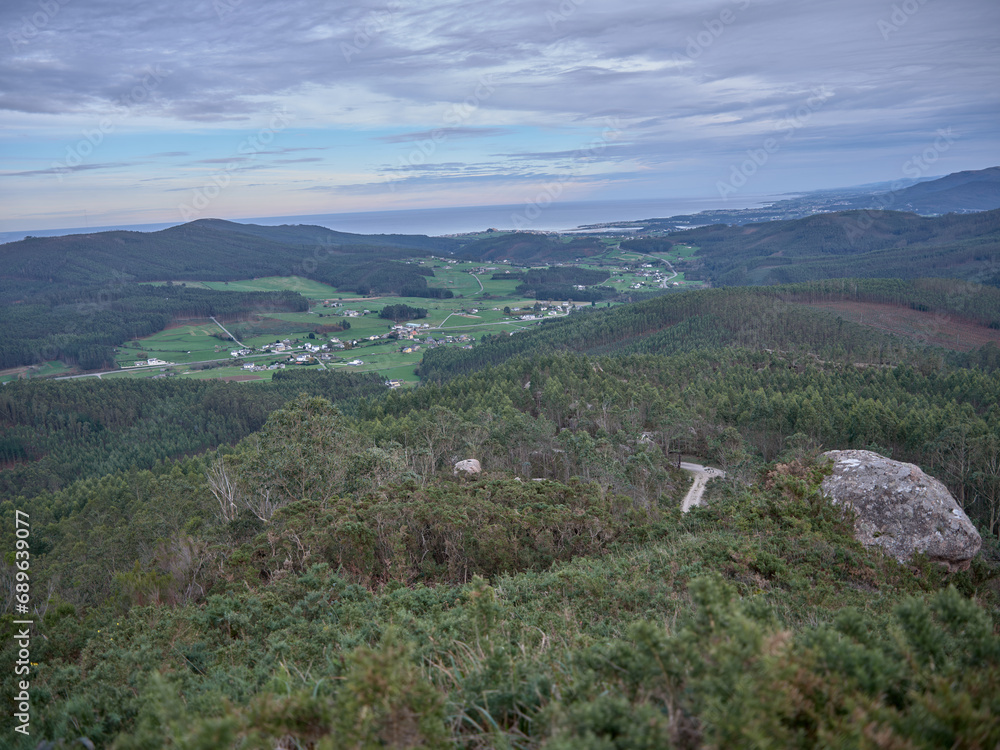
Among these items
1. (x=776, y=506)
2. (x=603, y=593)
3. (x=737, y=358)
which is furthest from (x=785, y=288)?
(x=603, y=593)

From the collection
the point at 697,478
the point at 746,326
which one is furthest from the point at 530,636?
the point at 746,326

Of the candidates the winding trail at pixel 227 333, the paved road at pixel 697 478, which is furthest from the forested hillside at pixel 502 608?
the winding trail at pixel 227 333

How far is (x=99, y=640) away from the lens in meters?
11.4

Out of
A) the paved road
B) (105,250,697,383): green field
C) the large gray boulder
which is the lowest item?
the paved road

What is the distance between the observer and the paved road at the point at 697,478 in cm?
3403

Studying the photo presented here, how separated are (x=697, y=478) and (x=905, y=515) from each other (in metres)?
24.0

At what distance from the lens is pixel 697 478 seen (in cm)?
3988

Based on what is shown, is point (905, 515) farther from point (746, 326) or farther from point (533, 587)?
point (746, 326)

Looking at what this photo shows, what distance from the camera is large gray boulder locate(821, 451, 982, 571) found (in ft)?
51.7

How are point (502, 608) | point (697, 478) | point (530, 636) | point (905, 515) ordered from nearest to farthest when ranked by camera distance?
point (530, 636) < point (502, 608) < point (905, 515) < point (697, 478)

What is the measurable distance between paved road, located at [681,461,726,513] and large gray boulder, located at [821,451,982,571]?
50.8ft

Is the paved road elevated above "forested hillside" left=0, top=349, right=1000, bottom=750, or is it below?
below

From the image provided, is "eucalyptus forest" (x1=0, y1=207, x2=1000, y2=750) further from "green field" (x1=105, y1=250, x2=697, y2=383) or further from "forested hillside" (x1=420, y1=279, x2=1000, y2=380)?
"green field" (x1=105, y1=250, x2=697, y2=383)

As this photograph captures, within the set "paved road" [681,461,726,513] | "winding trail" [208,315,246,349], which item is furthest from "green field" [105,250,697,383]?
"paved road" [681,461,726,513]
